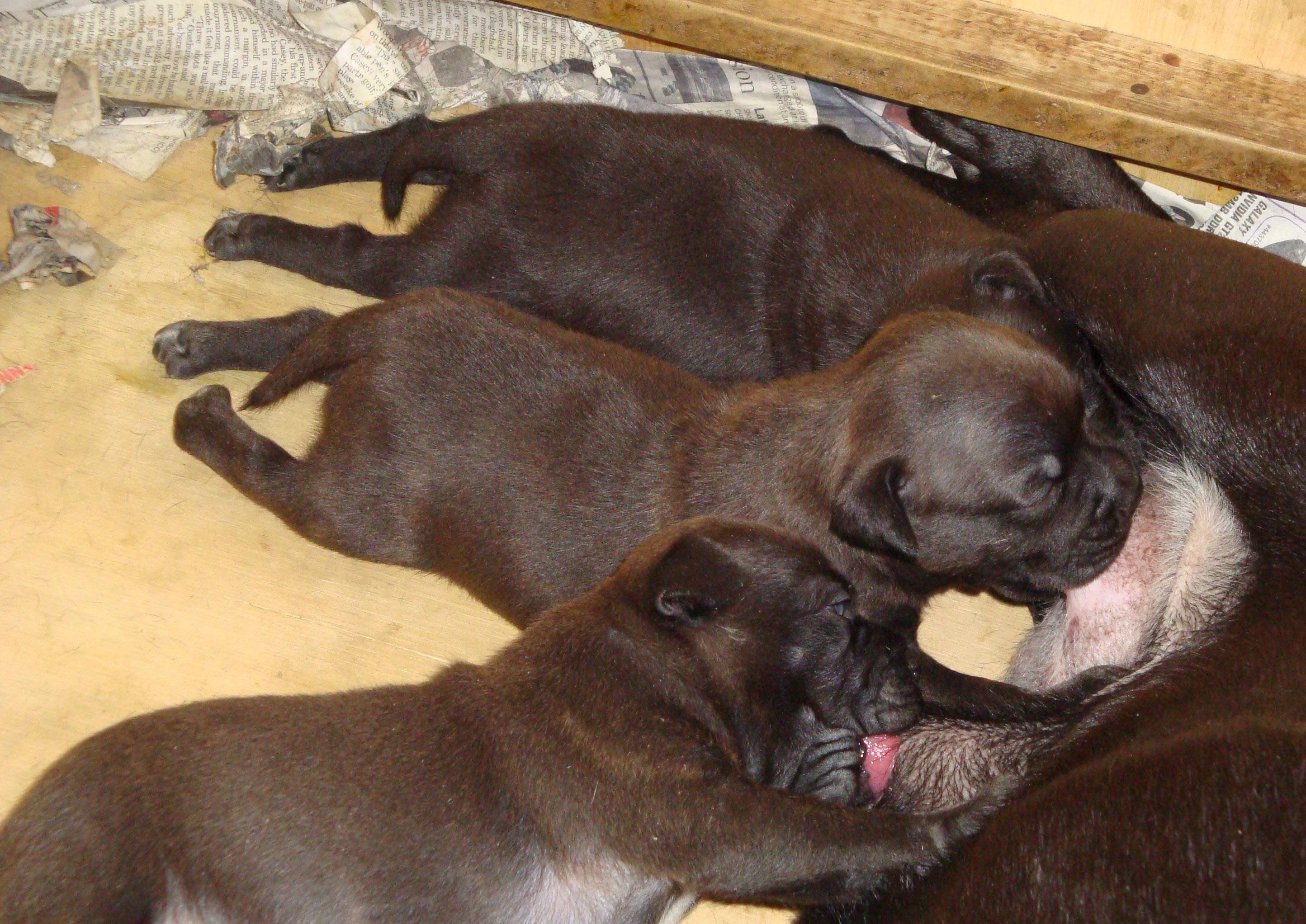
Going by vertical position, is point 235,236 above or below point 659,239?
below

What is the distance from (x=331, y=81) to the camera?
336 centimetres

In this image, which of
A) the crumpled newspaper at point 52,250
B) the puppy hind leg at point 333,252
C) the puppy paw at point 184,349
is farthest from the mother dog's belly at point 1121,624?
the crumpled newspaper at point 52,250

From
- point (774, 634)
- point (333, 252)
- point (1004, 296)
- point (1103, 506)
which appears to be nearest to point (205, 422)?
point (333, 252)

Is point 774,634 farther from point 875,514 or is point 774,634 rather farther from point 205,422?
point 205,422

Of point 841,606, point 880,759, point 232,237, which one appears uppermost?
point 841,606

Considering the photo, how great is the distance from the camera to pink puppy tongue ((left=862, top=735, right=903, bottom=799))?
243 centimetres

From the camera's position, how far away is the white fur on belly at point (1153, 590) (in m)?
2.32

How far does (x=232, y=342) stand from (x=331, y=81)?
2.79 feet

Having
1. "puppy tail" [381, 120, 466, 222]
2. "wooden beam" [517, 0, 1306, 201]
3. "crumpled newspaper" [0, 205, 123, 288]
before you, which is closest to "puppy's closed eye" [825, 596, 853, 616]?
"wooden beam" [517, 0, 1306, 201]

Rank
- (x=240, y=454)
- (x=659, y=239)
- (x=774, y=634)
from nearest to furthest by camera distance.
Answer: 1. (x=774, y=634)
2. (x=240, y=454)
3. (x=659, y=239)

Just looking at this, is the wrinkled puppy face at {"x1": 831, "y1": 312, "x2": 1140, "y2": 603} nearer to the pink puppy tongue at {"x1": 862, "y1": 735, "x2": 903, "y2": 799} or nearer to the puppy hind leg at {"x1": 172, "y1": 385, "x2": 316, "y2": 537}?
the pink puppy tongue at {"x1": 862, "y1": 735, "x2": 903, "y2": 799}

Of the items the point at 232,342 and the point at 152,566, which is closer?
the point at 152,566

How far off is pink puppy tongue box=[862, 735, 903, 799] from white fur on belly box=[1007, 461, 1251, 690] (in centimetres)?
34

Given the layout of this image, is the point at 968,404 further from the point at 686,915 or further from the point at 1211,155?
the point at 686,915
